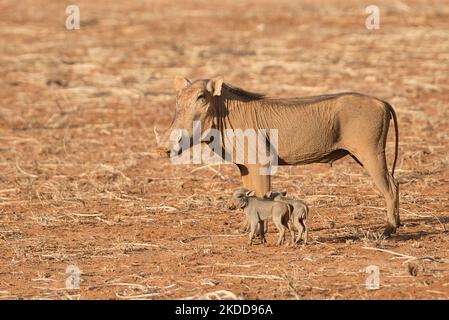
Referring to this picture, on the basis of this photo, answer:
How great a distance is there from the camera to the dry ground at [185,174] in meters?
6.99

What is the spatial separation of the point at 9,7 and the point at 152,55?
11475mm

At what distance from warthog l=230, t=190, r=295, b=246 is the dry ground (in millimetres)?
206

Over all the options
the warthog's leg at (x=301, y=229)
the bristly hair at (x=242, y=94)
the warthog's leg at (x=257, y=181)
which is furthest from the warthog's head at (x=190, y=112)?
the warthog's leg at (x=301, y=229)

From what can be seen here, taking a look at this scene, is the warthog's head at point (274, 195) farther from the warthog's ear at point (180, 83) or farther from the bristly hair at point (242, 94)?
the warthog's ear at point (180, 83)

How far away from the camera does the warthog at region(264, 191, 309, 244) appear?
745 centimetres

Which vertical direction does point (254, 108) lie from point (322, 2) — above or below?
below

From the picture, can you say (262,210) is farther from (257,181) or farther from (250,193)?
(257,181)

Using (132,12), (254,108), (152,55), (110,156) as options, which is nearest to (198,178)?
(110,156)

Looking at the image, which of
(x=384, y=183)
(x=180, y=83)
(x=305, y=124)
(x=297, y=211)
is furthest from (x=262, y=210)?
(x=180, y=83)

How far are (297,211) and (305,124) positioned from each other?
1016 millimetres

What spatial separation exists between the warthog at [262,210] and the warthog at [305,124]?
0.48 meters
